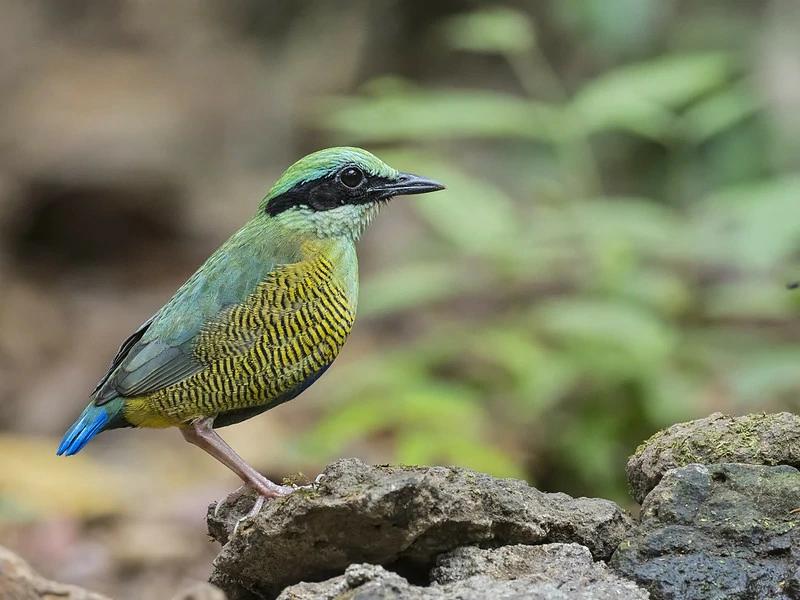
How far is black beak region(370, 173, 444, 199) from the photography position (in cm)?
513

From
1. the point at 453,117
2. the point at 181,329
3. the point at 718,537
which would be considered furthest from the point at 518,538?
the point at 453,117

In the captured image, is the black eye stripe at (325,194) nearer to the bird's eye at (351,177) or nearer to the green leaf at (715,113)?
the bird's eye at (351,177)

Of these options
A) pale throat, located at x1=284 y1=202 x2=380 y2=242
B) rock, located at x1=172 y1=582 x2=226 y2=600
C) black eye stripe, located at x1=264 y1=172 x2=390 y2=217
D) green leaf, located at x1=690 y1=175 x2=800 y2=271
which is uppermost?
green leaf, located at x1=690 y1=175 x2=800 y2=271

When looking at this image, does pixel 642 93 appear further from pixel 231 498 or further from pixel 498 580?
pixel 498 580

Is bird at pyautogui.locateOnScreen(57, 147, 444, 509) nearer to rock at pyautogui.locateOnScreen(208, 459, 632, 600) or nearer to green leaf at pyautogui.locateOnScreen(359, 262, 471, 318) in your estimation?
rock at pyautogui.locateOnScreen(208, 459, 632, 600)

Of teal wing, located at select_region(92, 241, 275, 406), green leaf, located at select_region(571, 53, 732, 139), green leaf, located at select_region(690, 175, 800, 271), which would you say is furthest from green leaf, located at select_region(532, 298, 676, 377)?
teal wing, located at select_region(92, 241, 275, 406)

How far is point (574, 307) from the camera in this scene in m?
7.55

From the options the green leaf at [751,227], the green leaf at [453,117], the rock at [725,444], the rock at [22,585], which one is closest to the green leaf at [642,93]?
the green leaf at [453,117]

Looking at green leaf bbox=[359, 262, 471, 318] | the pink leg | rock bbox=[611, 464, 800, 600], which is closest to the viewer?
rock bbox=[611, 464, 800, 600]

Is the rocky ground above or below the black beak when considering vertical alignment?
below

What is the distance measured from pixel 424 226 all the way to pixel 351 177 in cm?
859

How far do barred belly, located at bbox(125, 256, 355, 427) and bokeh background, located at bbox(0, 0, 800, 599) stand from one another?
228 centimetres

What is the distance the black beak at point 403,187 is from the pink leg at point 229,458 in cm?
129

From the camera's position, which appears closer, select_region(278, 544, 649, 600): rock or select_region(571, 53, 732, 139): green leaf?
select_region(278, 544, 649, 600): rock
